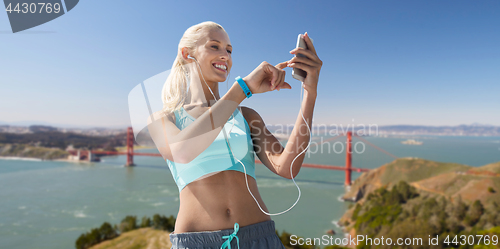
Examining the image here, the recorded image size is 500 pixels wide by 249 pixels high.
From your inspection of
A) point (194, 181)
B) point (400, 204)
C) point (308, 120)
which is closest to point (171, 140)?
point (194, 181)

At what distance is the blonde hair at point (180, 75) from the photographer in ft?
2.78

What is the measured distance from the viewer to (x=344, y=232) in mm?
25797

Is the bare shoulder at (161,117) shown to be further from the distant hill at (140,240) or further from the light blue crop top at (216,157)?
the distant hill at (140,240)

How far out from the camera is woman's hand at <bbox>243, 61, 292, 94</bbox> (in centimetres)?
68

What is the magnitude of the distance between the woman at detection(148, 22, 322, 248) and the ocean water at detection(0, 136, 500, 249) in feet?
94.3

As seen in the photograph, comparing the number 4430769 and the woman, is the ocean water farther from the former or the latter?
the woman

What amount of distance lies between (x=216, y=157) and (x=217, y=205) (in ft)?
0.45

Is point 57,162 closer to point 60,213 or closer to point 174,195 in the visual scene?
point 60,213

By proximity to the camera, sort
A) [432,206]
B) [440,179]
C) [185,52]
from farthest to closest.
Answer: [440,179] < [432,206] < [185,52]

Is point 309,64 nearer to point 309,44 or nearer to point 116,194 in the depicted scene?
point 309,44

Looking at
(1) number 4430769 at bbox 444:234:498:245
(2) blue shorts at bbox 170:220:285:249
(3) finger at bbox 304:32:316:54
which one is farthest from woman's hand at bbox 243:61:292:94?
(1) number 4430769 at bbox 444:234:498:245

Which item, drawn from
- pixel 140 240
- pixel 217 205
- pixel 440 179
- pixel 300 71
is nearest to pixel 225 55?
pixel 300 71

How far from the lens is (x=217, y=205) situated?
0.76 meters

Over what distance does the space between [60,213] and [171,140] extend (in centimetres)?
4128
